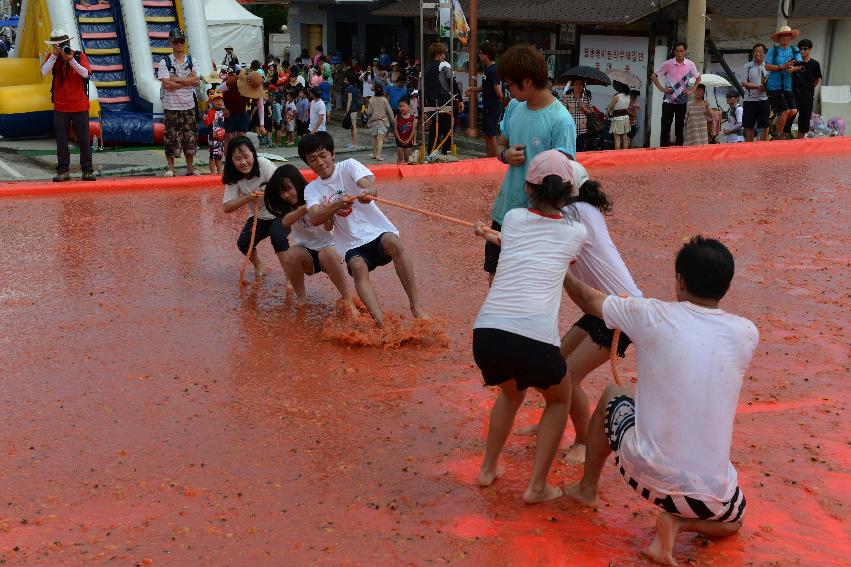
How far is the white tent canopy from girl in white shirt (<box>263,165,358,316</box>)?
22.1m

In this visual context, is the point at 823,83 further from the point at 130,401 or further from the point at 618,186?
the point at 130,401

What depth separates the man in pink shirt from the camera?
1647cm

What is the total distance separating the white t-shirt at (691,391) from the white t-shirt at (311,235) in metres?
3.80

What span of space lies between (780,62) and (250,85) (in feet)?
28.3

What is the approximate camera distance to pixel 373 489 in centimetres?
470

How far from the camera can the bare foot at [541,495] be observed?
4.48m

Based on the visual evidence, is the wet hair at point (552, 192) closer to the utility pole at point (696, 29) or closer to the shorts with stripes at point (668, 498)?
the shorts with stripes at point (668, 498)

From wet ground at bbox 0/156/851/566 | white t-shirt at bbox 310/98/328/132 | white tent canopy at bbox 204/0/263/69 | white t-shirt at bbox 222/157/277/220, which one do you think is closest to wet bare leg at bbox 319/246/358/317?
wet ground at bbox 0/156/851/566

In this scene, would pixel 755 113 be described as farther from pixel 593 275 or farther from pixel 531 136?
pixel 593 275

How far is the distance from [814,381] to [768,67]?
11886mm

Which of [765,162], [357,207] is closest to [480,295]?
[357,207]

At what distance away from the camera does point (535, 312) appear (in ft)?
14.0

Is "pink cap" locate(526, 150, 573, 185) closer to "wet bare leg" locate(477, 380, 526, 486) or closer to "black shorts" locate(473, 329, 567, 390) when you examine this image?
"black shorts" locate(473, 329, 567, 390)

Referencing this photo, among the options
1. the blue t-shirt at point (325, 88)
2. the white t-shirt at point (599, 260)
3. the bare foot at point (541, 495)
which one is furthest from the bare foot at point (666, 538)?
the blue t-shirt at point (325, 88)
